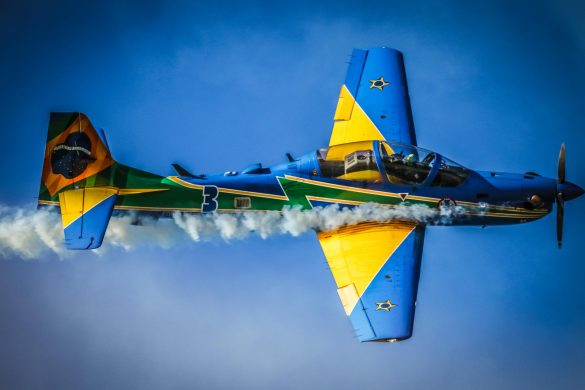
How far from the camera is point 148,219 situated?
2062cm

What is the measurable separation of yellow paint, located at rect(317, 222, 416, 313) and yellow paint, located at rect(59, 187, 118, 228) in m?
4.82

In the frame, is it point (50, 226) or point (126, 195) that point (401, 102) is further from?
point (50, 226)

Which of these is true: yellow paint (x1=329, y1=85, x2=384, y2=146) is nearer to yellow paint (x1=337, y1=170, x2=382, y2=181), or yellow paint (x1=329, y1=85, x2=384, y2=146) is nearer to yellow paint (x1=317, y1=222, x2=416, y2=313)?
yellow paint (x1=337, y1=170, x2=382, y2=181)

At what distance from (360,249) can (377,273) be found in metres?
0.83

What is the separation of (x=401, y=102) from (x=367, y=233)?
432 centimetres

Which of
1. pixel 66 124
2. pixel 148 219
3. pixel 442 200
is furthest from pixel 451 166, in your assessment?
pixel 66 124

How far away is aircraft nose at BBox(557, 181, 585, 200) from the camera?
20.5 meters

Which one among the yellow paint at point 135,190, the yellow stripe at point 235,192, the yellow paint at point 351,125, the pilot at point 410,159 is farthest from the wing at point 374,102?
the yellow paint at point 135,190

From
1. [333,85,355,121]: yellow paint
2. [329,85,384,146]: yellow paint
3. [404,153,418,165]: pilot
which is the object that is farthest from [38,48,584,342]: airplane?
[333,85,355,121]: yellow paint

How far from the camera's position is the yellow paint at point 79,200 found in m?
19.4

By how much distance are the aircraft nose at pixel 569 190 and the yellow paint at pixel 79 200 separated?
A: 32.5 ft

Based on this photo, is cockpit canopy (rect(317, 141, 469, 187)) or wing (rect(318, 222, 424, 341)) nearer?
wing (rect(318, 222, 424, 341))

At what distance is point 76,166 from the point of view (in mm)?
20422

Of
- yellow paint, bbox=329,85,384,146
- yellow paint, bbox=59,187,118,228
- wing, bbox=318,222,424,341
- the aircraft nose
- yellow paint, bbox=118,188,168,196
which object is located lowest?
wing, bbox=318,222,424,341
